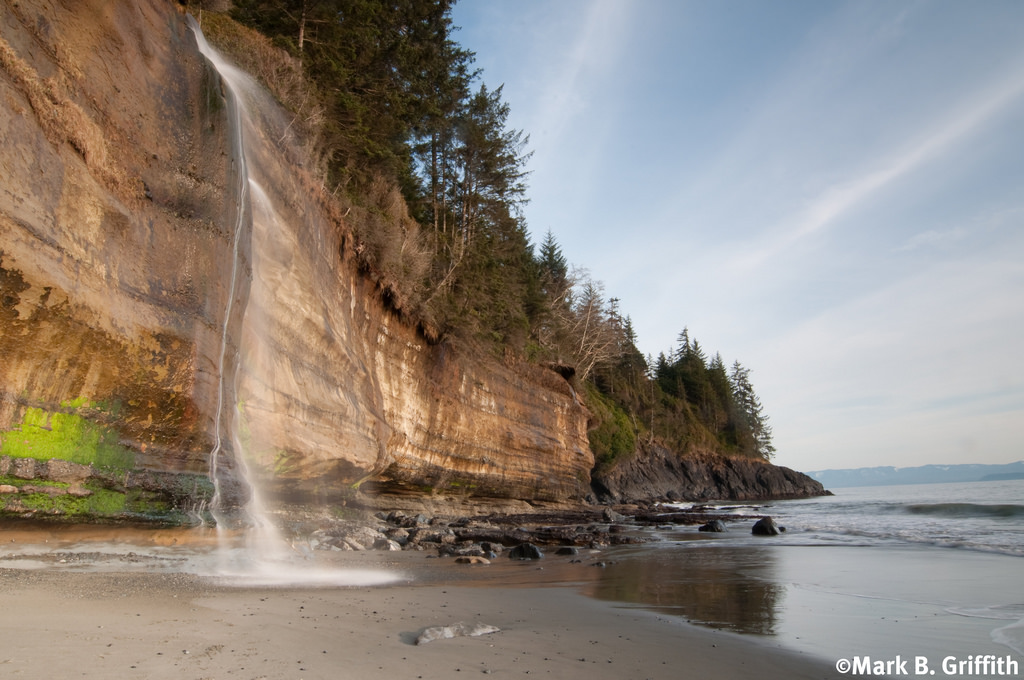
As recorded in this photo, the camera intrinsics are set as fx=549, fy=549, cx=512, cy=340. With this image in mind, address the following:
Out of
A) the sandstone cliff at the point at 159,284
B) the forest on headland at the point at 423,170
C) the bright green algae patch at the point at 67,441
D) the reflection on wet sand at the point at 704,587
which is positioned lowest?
the reflection on wet sand at the point at 704,587

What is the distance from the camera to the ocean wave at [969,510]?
73.7 ft

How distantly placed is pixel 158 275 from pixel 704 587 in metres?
8.91

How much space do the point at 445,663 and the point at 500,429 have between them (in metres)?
17.4

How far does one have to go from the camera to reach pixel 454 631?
4.59 meters

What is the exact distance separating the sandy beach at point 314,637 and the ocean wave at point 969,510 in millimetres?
24928

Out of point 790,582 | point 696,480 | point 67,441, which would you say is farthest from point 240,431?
point 696,480

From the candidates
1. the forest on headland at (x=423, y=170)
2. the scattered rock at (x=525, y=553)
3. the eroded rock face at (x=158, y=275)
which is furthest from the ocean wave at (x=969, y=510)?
the eroded rock face at (x=158, y=275)

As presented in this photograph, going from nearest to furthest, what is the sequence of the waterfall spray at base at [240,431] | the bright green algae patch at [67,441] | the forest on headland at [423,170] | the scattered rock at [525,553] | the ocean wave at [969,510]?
the bright green algae patch at [67,441], the waterfall spray at base at [240,431], the scattered rock at [525,553], the forest on headland at [423,170], the ocean wave at [969,510]

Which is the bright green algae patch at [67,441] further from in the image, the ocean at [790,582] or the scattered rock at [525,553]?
the scattered rock at [525,553]

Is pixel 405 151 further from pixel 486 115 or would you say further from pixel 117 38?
pixel 117 38

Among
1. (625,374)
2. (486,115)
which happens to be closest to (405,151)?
(486,115)

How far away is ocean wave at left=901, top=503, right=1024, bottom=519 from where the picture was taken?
73.7ft

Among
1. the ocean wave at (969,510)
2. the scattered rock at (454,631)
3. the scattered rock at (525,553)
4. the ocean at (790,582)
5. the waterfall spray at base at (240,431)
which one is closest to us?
the scattered rock at (454,631)

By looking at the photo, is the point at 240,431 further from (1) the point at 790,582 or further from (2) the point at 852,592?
(2) the point at 852,592
